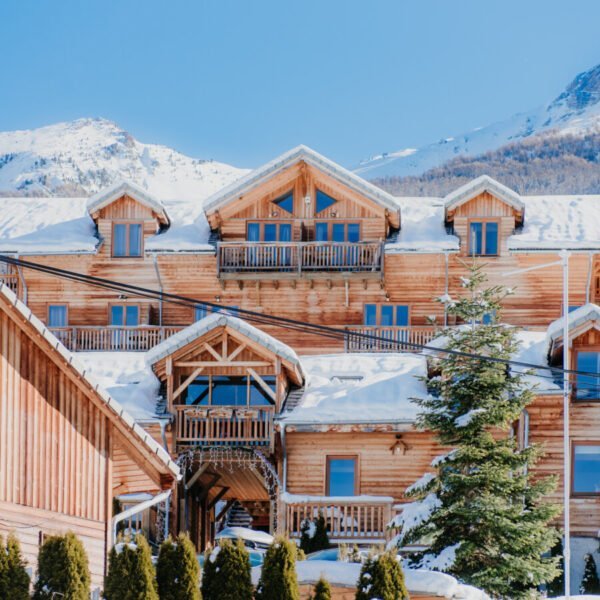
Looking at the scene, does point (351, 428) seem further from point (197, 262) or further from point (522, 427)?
point (197, 262)

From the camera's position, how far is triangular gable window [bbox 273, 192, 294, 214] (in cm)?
4412

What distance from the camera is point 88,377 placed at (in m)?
20.2

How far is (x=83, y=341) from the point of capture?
143ft

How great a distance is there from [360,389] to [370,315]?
10.6 metres

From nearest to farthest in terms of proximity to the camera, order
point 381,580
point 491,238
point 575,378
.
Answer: point 381,580
point 575,378
point 491,238

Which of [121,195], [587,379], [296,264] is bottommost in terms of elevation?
[587,379]

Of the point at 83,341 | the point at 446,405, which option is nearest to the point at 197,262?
the point at 83,341

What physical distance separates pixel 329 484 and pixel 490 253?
1377cm

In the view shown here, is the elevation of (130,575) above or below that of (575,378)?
below

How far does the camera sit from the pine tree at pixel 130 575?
58.3 ft

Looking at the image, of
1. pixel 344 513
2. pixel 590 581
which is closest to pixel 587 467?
pixel 590 581

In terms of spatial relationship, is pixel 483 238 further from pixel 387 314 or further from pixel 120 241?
pixel 120 241

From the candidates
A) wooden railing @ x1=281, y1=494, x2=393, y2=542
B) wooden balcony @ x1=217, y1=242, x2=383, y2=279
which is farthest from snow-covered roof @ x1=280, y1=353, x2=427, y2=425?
wooden balcony @ x1=217, y1=242, x2=383, y2=279

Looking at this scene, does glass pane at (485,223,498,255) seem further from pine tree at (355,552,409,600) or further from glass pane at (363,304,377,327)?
pine tree at (355,552,409,600)
